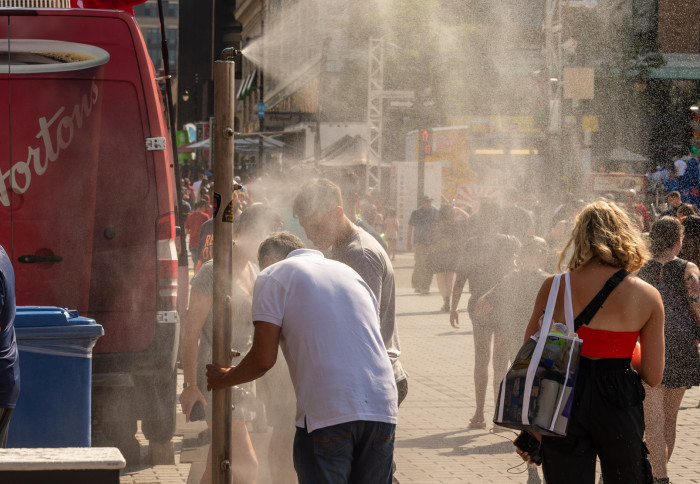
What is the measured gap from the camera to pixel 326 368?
368 cm

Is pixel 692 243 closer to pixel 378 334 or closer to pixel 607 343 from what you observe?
pixel 607 343

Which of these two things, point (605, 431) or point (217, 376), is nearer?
point (217, 376)

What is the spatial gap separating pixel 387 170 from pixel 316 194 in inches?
1221

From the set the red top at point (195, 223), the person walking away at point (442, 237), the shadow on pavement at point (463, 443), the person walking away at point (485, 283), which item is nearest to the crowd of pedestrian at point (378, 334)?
the shadow on pavement at point (463, 443)

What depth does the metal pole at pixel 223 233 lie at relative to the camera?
11.6ft

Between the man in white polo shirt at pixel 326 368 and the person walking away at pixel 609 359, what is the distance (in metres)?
0.87

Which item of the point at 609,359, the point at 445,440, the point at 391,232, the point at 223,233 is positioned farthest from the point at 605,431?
the point at 391,232

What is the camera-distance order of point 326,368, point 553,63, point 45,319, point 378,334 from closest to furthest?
point 326,368 → point 378,334 → point 45,319 → point 553,63

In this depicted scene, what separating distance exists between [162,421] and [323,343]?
303cm

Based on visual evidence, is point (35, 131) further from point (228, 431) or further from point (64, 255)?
point (228, 431)

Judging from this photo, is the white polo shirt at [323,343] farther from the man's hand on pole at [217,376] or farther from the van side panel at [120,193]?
the van side panel at [120,193]

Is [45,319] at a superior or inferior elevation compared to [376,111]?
inferior

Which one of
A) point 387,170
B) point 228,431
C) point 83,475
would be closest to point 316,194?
point 228,431

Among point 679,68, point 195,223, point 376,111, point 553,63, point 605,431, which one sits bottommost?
point 195,223
